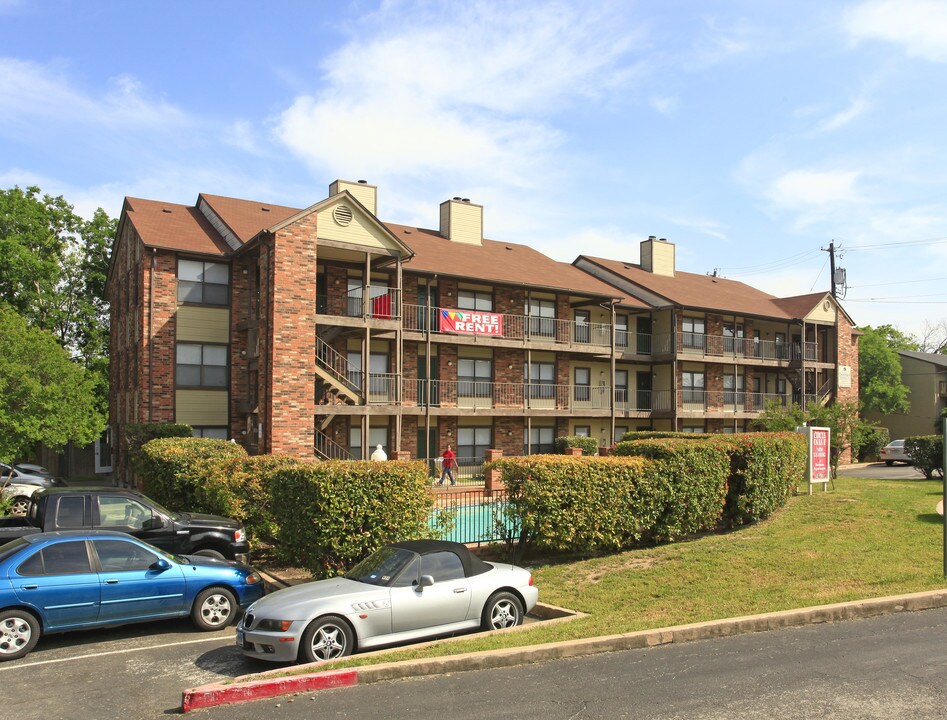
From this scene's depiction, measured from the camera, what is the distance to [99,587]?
1007 centimetres

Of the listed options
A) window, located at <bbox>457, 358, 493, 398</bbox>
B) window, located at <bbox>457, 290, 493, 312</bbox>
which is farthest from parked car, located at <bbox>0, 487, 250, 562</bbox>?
window, located at <bbox>457, 290, 493, 312</bbox>

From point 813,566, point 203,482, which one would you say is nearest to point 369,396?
point 203,482

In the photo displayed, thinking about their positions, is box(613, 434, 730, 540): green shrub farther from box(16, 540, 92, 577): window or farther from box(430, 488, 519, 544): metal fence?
box(16, 540, 92, 577): window

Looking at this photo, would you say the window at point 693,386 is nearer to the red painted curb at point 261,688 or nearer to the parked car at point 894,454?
the parked car at point 894,454

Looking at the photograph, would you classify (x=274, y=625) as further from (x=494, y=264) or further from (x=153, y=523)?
(x=494, y=264)

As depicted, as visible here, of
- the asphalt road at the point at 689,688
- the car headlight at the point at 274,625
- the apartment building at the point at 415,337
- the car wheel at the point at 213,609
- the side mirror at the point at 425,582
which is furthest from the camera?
the apartment building at the point at 415,337

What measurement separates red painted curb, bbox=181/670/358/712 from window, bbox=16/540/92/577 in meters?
3.34

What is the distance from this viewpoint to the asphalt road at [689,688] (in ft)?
22.9

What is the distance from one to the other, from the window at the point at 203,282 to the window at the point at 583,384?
660 inches

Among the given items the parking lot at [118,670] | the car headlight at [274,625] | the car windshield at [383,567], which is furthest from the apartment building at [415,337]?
the car headlight at [274,625]

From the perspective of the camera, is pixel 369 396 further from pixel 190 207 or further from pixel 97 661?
pixel 97 661

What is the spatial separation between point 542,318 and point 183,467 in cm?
1916

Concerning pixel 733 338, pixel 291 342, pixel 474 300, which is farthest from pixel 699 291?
pixel 291 342

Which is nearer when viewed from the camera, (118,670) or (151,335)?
(118,670)
